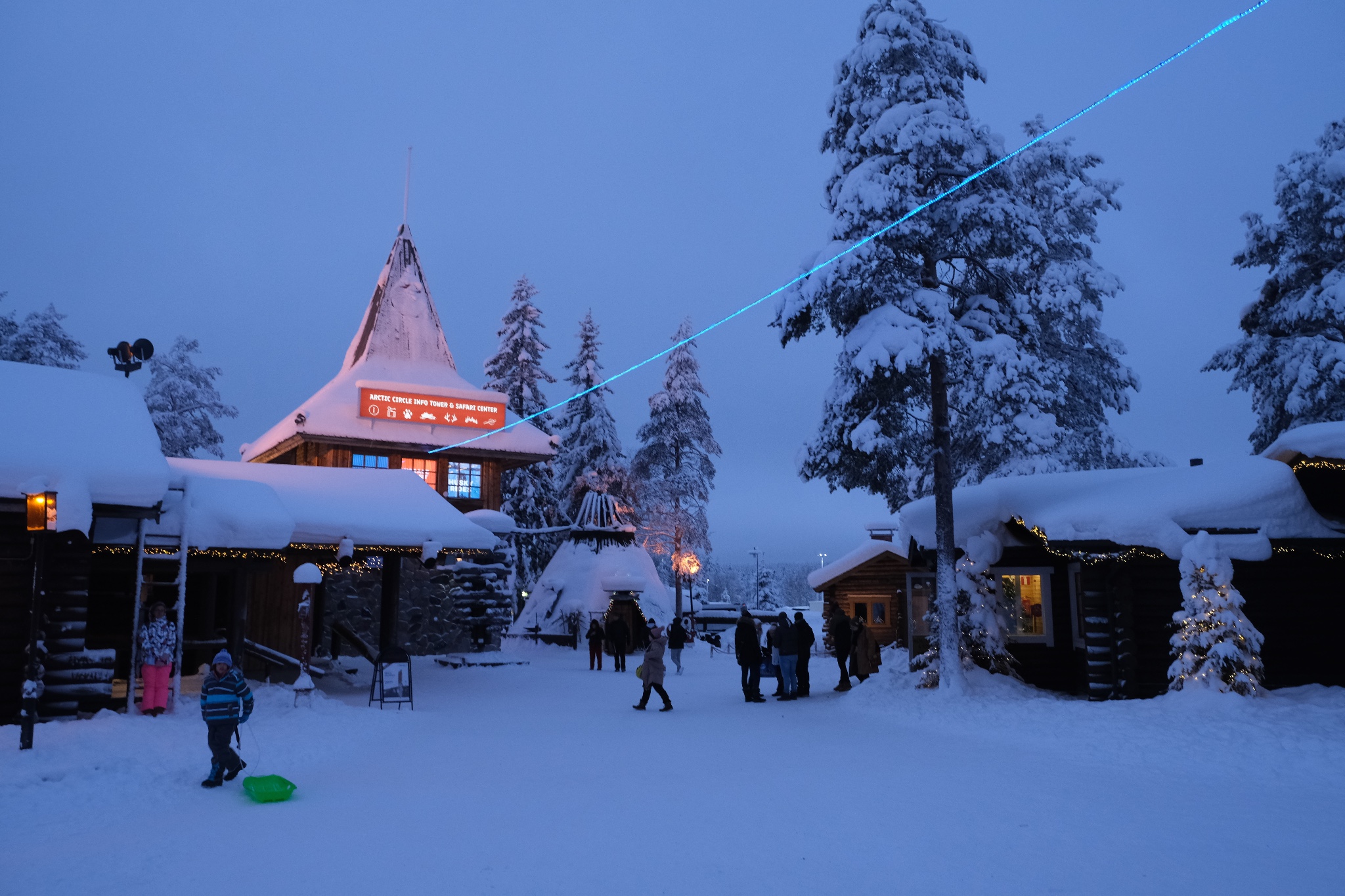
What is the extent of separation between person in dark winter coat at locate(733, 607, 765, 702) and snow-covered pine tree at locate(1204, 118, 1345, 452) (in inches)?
559

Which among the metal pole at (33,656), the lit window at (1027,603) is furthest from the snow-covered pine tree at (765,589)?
the metal pole at (33,656)

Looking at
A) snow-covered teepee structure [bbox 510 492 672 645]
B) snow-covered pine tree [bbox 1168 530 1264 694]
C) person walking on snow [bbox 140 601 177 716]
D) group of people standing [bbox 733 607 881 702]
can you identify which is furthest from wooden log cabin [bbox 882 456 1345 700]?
snow-covered teepee structure [bbox 510 492 672 645]

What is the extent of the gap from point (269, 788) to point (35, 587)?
15.7 feet

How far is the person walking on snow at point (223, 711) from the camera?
29.2 feet

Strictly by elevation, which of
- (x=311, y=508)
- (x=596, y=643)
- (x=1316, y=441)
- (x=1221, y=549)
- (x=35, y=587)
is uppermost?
(x=1316, y=441)

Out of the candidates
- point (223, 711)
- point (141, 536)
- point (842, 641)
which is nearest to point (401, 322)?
point (141, 536)

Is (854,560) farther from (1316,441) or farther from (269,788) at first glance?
(269,788)

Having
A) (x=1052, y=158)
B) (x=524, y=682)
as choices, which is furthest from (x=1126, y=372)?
(x=524, y=682)

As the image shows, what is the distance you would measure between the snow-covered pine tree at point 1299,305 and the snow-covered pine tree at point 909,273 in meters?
8.99

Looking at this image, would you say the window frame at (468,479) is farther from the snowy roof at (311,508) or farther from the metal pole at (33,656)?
the metal pole at (33,656)

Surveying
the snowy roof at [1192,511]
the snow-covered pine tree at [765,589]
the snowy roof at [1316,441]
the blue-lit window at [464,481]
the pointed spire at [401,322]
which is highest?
the pointed spire at [401,322]

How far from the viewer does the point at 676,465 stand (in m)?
42.2

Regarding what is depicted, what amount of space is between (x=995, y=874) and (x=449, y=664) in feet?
66.8

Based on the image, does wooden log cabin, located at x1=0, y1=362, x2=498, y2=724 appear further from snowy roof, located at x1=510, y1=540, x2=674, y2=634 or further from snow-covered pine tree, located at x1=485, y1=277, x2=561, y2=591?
snow-covered pine tree, located at x1=485, y1=277, x2=561, y2=591
